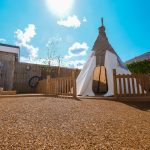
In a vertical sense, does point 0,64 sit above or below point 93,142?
above

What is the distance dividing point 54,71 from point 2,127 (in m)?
13.8

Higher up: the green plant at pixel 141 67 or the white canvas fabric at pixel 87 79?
the green plant at pixel 141 67

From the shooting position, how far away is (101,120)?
3.64 meters

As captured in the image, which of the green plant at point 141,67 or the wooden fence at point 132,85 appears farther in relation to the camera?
the green plant at point 141,67

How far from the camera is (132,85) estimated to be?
7758mm

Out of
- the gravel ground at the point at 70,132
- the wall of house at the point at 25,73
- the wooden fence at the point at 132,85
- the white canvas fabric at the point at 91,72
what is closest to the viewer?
the gravel ground at the point at 70,132

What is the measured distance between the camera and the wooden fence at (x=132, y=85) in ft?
25.2

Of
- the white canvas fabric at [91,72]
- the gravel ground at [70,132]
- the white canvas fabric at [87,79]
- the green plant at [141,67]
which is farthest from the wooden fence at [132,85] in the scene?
the green plant at [141,67]

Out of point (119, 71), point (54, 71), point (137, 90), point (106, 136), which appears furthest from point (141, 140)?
point (54, 71)

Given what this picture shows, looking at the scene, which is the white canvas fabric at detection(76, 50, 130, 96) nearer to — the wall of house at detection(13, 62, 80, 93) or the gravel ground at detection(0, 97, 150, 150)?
the wall of house at detection(13, 62, 80, 93)

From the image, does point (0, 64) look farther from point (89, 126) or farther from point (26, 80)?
point (89, 126)

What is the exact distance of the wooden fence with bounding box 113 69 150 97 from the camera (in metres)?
7.67

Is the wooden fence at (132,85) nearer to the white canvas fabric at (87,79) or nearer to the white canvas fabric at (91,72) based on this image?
the white canvas fabric at (91,72)

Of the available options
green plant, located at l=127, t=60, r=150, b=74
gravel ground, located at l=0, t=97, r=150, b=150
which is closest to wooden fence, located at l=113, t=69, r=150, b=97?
gravel ground, located at l=0, t=97, r=150, b=150
